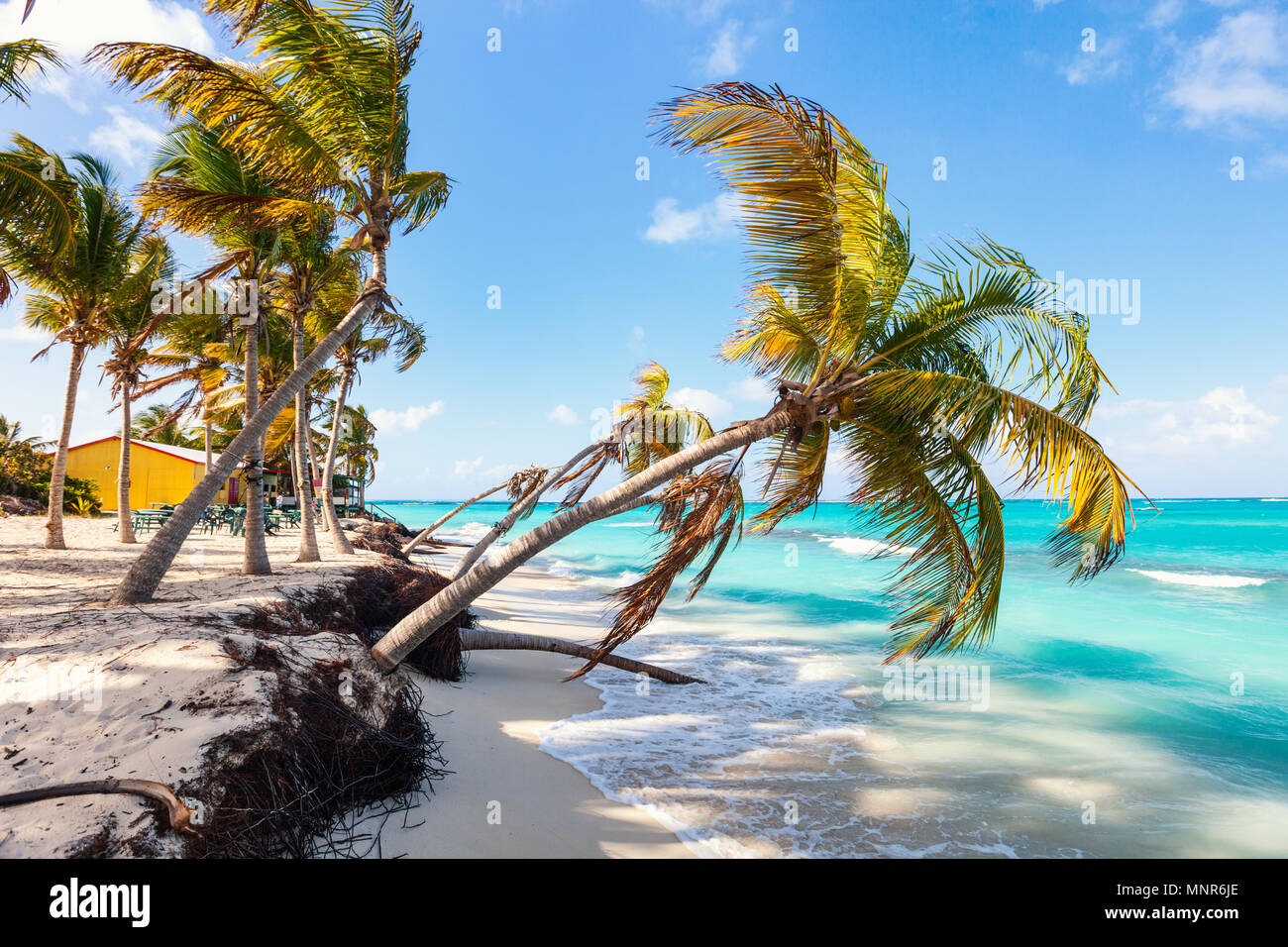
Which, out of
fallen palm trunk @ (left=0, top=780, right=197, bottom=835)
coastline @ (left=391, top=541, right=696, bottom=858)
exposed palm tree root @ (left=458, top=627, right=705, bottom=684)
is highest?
fallen palm trunk @ (left=0, top=780, right=197, bottom=835)

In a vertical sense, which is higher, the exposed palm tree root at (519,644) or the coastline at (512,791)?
the exposed palm tree root at (519,644)

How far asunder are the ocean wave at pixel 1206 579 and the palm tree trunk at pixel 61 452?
36538 millimetres

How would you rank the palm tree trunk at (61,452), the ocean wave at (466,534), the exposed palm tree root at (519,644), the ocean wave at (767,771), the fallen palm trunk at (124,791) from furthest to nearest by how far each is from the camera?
the ocean wave at (466,534) < the palm tree trunk at (61,452) < the exposed palm tree root at (519,644) < the ocean wave at (767,771) < the fallen palm trunk at (124,791)

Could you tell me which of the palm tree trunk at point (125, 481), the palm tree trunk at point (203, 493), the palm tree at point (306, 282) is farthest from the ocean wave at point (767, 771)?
the palm tree trunk at point (125, 481)

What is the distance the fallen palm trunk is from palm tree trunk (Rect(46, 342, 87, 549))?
13.2m

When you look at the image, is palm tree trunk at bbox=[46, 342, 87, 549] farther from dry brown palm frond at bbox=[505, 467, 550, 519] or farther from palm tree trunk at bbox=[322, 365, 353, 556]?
dry brown palm frond at bbox=[505, 467, 550, 519]

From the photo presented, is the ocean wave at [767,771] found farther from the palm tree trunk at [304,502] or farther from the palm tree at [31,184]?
the palm tree at [31,184]

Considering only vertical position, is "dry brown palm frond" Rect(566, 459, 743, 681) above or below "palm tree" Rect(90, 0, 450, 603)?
below

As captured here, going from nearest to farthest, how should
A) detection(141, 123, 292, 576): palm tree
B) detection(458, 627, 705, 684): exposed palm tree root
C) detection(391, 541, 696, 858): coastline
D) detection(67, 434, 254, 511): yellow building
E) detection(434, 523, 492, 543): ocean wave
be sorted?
detection(391, 541, 696, 858): coastline → detection(141, 123, 292, 576): palm tree → detection(458, 627, 705, 684): exposed palm tree root → detection(67, 434, 254, 511): yellow building → detection(434, 523, 492, 543): ocean wave

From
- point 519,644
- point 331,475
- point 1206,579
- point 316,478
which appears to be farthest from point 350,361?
point 1206,579

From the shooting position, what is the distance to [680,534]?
218 inches

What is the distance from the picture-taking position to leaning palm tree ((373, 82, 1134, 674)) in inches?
181

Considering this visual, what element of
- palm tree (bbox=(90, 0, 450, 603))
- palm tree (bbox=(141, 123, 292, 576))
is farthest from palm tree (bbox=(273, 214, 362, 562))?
palm tree (bbox=(90, 0, 450, 603))

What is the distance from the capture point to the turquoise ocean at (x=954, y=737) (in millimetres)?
5438
